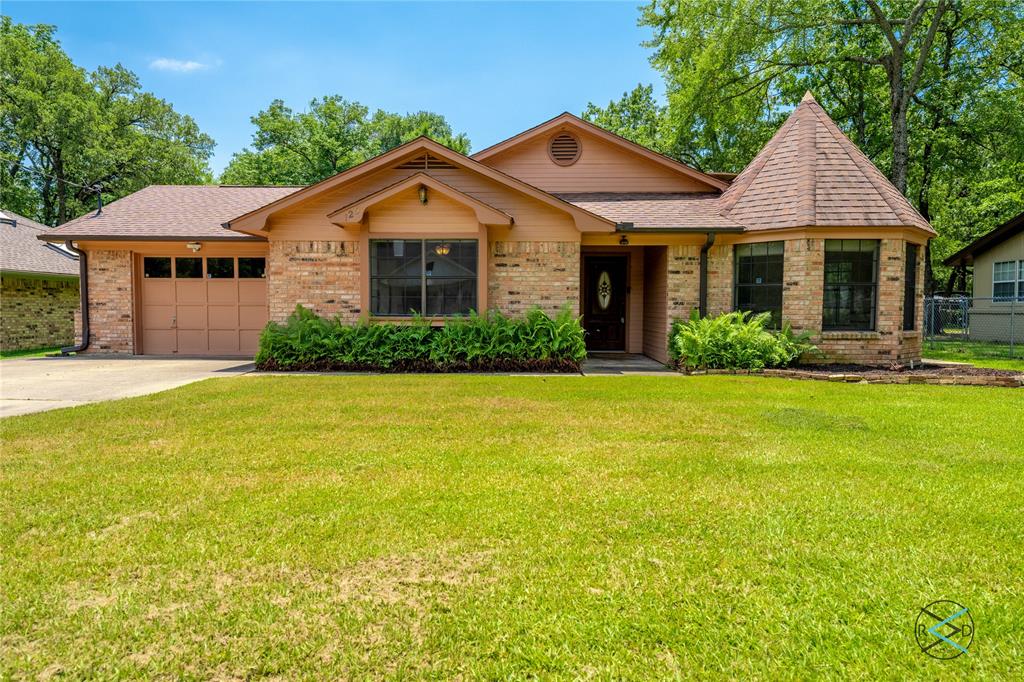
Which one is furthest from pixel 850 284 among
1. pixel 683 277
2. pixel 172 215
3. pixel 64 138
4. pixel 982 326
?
pixel 64 138

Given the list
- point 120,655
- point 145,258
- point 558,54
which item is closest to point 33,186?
point 145,258

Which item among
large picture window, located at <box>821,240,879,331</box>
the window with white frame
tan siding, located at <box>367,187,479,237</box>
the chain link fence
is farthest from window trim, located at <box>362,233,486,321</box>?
the window with white frame

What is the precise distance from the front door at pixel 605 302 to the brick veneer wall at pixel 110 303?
1098 cm

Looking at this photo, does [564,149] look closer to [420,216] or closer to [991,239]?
[420,216]

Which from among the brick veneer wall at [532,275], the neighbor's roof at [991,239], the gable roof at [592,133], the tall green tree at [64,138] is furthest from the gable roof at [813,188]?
the tall green tree at [64,138]

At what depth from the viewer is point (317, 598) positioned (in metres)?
2.46

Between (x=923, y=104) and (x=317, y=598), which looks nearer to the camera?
(x=317, y=598)

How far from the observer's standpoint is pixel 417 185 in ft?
35.9

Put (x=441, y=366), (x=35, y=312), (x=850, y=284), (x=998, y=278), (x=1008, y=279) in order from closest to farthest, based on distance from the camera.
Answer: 1. (x=441, y=366)
2. (x=850, y=284)
3. (x=35, y=312)
4. (x=1008, y=279)
5. (x=998, y=278)

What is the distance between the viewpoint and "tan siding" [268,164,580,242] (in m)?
11.7

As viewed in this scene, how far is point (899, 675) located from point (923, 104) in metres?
28.7

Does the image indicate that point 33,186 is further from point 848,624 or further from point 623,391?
point 848,624

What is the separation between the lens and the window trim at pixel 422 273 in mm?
11281

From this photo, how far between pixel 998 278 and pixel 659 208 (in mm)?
16146
